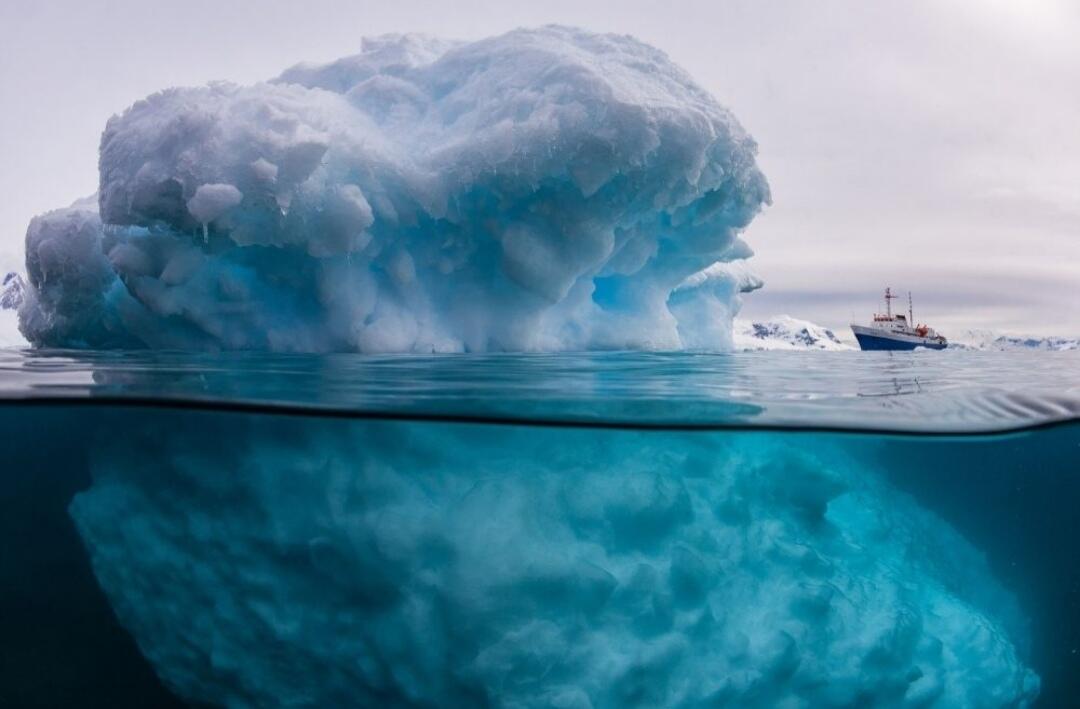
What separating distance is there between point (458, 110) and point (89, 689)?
24.3ft

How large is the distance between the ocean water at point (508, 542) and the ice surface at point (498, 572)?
0.05 ft

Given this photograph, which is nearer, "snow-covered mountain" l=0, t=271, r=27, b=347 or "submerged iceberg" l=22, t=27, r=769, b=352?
"submerged iceberg" l=22, t=27, r=769, b=352

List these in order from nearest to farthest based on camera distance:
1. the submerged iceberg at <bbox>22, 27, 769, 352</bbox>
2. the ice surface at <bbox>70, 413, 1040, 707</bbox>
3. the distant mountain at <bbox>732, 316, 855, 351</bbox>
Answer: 1. the ice surface at <bbox>70, 413, 1040, 707</bbox>
2. the submerged iceberg at <bbox>22, 27, 769, 352</bbox>
3. the distant mountain at <bbox>732, 316, 855, 351</bbox>

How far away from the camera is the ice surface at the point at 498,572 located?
12.4 feet

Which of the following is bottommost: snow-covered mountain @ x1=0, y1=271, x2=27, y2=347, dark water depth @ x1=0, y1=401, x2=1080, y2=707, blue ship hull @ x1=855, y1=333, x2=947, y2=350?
blue ship hull @ x1=855, y1=333, x2=947, y2=350

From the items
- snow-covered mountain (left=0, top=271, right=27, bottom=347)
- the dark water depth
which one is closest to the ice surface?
the dark water depth

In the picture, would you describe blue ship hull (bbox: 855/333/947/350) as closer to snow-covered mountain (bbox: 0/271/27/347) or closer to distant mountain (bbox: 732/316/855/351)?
snow-covered mountain (bbox: 0/271/27/347)

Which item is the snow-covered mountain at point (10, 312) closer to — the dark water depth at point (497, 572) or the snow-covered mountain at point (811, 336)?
the dark water depth at point (497, 572)

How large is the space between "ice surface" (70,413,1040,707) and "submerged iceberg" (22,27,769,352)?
136 inches

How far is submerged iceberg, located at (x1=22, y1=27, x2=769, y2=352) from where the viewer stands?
756 cm

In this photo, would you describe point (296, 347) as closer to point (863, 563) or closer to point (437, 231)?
point (437, 231)

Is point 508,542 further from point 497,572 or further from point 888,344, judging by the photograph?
point 888,344

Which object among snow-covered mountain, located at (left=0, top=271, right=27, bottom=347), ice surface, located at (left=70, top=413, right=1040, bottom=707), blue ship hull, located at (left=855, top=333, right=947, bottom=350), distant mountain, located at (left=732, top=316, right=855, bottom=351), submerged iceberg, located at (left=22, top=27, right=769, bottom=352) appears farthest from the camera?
distant mountain, located at (left=732, top=316, right=855, bottom=351)

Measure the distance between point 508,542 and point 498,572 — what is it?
0.53 ft
